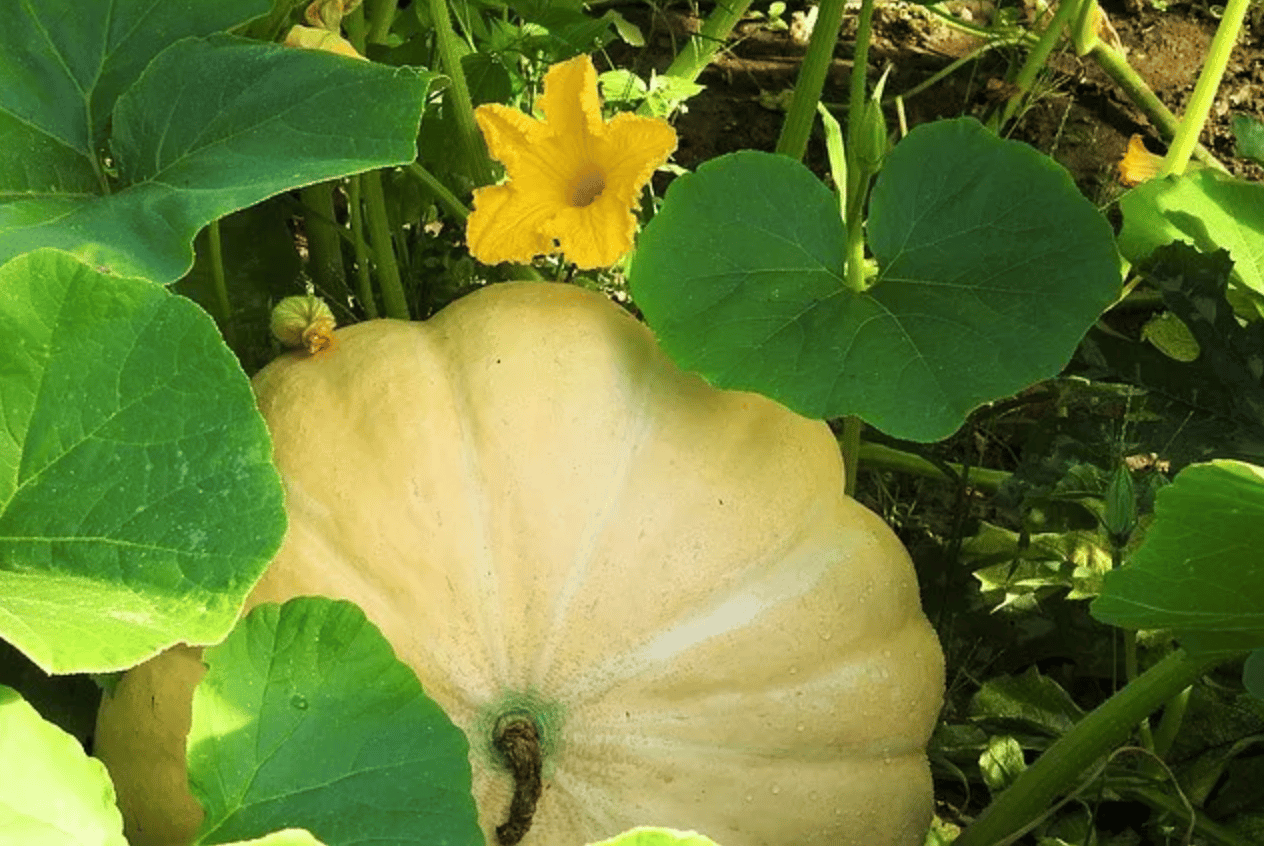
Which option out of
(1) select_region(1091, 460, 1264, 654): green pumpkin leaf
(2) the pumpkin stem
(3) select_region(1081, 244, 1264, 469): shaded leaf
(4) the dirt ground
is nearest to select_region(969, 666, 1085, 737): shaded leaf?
(3) select_region(1081, 244, 1264, 469): shaded leaf

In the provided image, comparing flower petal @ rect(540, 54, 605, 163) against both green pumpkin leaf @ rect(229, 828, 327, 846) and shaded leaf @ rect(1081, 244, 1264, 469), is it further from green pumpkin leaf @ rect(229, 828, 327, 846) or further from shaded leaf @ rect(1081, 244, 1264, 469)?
green pumpkin leaf @ rect(229, 828, 327, 846)

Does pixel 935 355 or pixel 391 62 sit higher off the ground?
pixel 935 355

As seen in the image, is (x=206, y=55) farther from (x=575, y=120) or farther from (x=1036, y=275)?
(x=1036, y=275)

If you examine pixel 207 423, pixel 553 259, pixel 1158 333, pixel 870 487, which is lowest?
pixel 870 487

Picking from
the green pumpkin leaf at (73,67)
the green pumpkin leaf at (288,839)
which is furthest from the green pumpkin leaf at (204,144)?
the green pumpkin leaf at (288,839)

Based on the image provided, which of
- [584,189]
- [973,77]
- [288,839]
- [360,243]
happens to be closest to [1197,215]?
[584,189]

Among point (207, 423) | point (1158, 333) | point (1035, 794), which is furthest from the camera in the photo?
point (1158, 333)

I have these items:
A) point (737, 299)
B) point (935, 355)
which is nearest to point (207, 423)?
point (737, 299)
